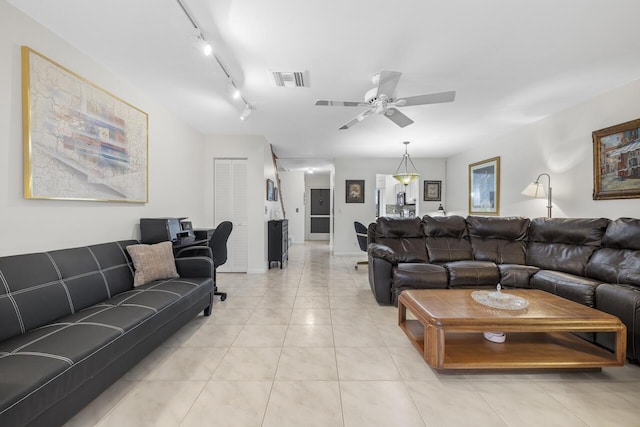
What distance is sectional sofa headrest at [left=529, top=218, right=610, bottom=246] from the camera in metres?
2.82

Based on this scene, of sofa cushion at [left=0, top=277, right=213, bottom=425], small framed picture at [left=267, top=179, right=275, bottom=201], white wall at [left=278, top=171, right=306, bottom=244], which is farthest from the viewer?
white wall at [left=278, top=171, right=306, bottom=244]

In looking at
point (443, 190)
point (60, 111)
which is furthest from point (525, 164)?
point (60, 111)

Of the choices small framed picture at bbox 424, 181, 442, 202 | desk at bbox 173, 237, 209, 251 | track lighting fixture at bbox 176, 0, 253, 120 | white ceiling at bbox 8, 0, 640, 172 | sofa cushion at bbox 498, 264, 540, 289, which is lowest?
sofa cushion at bbox 498, 264, 540, 289

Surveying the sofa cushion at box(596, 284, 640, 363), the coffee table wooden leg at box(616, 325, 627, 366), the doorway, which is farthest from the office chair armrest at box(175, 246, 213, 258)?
the doorway

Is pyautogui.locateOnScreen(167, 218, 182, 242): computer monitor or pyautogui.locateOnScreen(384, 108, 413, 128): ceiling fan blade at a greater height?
pyautogui.locateOnScreen(384, 108, 413, 128): ceiling fan blade

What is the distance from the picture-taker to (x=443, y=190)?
686 centimetres

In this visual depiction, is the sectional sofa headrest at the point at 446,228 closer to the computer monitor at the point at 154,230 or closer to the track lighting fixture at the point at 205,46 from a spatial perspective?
the track lighting fixture at the point at 205,46

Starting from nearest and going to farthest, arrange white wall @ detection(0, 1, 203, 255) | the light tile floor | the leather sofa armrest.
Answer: the light tile floor, white wall @ detection(0, 1, 203, 255), the leather sofa armrest

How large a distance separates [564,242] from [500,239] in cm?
67

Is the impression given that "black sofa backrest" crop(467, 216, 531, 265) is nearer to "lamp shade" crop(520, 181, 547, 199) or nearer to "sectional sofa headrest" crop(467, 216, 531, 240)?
"sectional sofa headrest" crop(467, 216, 531, 240)

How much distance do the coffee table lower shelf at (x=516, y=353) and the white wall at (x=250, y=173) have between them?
3.32 meters

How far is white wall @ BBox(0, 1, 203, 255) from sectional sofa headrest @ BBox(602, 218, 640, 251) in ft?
16.1

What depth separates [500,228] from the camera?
3.66 meters

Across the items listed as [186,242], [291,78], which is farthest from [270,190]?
[291,78]
